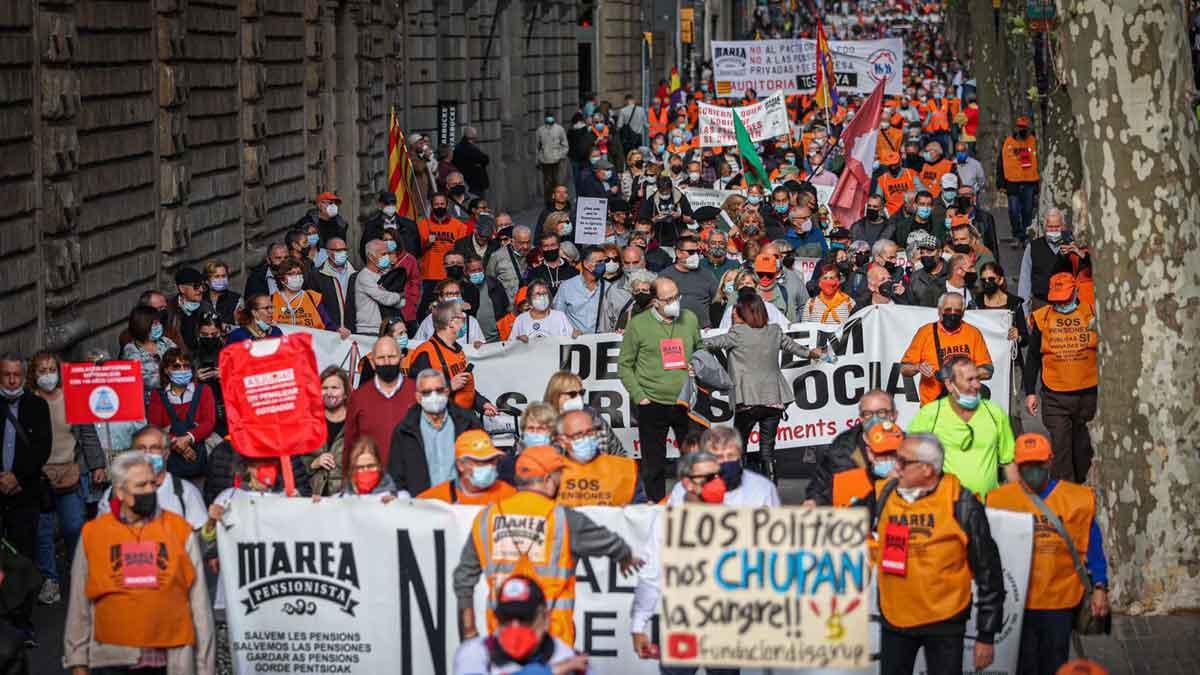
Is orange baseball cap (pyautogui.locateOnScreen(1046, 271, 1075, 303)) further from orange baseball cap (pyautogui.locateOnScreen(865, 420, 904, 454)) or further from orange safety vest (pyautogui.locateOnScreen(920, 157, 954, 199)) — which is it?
orange safety vest (pyautogui.locateOnScreen(920, 157, 954, 199))

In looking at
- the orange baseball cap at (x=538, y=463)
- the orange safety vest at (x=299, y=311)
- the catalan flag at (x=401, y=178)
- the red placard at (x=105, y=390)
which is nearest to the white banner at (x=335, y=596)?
the orange baseball cap at (x=538, y=463)

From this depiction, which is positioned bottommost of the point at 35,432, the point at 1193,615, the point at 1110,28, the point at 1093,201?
the point at 1193,615


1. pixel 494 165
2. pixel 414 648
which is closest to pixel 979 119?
pixel 494 165

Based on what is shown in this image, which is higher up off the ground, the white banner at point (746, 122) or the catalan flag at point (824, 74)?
the catalan flag at point (824, 74)

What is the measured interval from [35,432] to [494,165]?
82.1 ft

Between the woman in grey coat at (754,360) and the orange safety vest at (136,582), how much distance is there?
18.8ft

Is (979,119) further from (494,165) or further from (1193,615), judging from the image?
(1193,615)

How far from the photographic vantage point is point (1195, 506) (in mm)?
11641

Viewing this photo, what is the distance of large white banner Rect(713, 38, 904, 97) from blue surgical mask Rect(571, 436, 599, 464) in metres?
21.9

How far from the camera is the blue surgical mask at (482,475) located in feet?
31.7

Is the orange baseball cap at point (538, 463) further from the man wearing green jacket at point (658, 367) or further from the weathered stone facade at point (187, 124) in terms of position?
the weathered stone facade at point (187, 124)

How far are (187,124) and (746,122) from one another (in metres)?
9.31

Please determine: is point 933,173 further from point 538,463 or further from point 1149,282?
point 538,463

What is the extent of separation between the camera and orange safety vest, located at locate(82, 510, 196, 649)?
29.7ft
